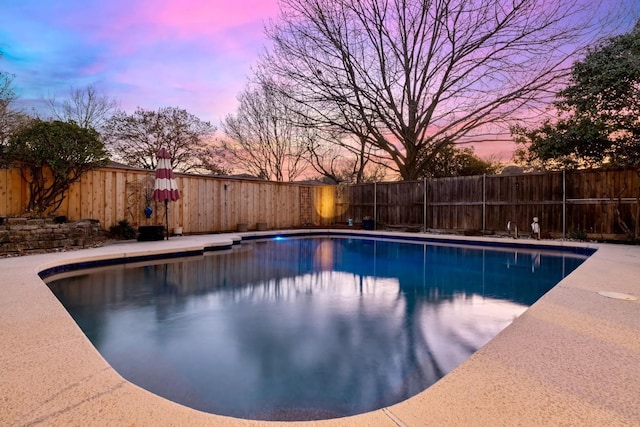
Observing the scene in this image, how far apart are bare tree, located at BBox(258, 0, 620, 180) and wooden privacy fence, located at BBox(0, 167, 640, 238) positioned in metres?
2.70

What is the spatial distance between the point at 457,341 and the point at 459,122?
11.8m

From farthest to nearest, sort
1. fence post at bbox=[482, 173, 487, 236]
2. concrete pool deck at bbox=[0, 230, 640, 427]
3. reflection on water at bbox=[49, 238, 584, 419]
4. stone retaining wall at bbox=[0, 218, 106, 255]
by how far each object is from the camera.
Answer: fence post at bbox=[482, 173, 487, 236] < stone retaining wall at bbox=[0, 218, 106, 255] < reflection on water at bbox=[49, 238, 584, 419] < concrete pool deck at bbox=[0, 230, 640, 427]

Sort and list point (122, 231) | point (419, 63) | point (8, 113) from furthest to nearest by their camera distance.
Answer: point (419, 63) → point (8, 113) → point (122, 231)

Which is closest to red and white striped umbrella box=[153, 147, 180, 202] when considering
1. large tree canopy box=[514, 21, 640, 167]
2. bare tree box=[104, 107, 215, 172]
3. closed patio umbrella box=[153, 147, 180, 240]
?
closed patio umbrella box=[153, 147, 180, 240]

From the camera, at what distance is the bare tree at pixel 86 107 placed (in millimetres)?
13414

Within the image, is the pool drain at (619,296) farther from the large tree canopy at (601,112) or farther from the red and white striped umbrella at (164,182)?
the red and white striped umbrella at (164,182)

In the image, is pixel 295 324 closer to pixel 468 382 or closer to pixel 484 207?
pixel 468 382

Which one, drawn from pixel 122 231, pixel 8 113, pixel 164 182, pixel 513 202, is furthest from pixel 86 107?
pixel 513 202

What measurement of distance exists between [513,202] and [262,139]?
1291cm

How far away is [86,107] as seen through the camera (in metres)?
14.2

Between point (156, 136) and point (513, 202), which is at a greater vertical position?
point (156, 136)

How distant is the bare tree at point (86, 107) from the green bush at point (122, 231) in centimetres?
765

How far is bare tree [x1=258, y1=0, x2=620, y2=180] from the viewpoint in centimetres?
1147

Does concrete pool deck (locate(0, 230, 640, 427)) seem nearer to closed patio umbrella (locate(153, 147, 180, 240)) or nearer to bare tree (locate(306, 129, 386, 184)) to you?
closed patio umbrella (locate(153, 147, 180, 240))
